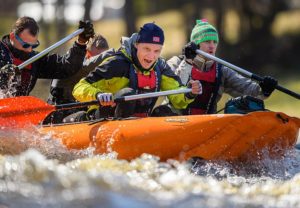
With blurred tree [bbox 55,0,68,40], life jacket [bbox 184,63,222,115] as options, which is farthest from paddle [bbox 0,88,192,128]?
blurred tree [bbox 55,0,68,40]

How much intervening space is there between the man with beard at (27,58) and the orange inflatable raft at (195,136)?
1.68m

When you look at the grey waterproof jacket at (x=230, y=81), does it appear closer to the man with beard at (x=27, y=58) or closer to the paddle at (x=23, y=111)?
the man with beard at (x=27, y=58)

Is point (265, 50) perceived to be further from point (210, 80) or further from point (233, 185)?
point (233, 185)

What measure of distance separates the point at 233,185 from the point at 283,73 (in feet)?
56.2

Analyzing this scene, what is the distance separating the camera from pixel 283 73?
78.7 feet

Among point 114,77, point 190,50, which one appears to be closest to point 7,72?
point 114,77

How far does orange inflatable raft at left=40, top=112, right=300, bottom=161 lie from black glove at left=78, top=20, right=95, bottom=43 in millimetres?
1699

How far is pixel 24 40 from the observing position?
9.13 metres

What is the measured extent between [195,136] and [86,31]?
7.35 ft

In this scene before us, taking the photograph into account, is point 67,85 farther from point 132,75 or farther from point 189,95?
point 189,95

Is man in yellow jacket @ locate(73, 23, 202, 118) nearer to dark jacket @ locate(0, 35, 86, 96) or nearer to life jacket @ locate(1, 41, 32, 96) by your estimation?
dark jacket @ locate(0, 35, 86, 96)

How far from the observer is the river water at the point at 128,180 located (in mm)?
6141

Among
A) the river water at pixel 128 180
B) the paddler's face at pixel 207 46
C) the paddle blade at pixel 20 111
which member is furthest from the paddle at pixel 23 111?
the paddler's face at pixel 207 46

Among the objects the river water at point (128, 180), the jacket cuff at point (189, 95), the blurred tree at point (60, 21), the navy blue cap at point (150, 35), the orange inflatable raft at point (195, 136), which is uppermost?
the blurred tree at point (60, 21)
